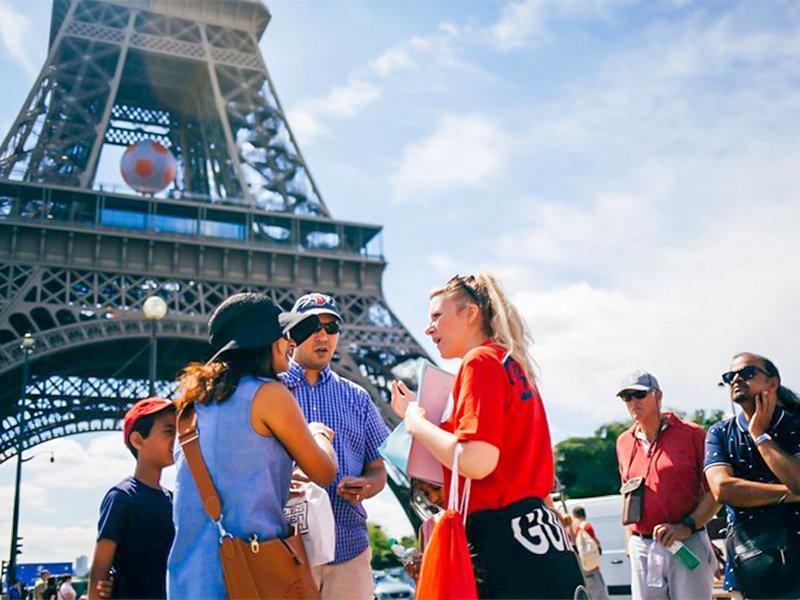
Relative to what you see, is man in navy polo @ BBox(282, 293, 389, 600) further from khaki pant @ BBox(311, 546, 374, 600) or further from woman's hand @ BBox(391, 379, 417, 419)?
woman's hand @ BBox(391, 379, 417, 419)

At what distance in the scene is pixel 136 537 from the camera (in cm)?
412

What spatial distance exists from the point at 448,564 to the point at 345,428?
1939 mm

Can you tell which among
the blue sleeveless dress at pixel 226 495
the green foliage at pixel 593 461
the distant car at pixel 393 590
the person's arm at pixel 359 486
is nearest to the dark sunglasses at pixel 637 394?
the person's arm at pixel 359 486

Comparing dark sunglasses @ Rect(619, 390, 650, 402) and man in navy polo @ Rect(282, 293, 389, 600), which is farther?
dark sunglasses @ Rect(619, 390, 650, 402)

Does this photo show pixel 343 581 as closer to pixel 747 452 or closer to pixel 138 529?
pixel 138 529

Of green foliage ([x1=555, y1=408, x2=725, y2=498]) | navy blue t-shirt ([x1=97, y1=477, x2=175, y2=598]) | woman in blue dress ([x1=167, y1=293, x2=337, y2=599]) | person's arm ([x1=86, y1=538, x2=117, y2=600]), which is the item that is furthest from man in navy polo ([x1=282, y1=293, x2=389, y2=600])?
green foliage ([x1=555, y1=408, x2=725, y2=498])

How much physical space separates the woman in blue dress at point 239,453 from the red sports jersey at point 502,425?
0.53 metres

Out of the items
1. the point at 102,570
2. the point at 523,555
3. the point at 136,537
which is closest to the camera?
the point at 523,555

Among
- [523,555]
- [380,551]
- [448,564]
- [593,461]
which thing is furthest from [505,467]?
[380,551]

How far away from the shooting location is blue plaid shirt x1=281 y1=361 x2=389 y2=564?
14.8ft

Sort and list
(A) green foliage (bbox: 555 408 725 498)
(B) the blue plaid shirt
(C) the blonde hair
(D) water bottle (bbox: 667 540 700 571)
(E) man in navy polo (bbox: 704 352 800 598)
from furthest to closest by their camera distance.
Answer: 1. (A) green foliage (bbox: 555 408 725 498)
2. (D) water bottle (bbox: 667 540 700 571)
3. (B) the blue plaid shirt
4. (E) man in navy polo (bbox: 704 352 800 598)
5. (C) the blonde hair

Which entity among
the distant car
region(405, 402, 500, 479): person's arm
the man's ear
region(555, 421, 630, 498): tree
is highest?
region(555, 421, 630, 498): tree

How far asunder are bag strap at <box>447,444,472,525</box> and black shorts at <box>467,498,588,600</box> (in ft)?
0.28

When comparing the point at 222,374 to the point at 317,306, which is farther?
the point at 317,306
